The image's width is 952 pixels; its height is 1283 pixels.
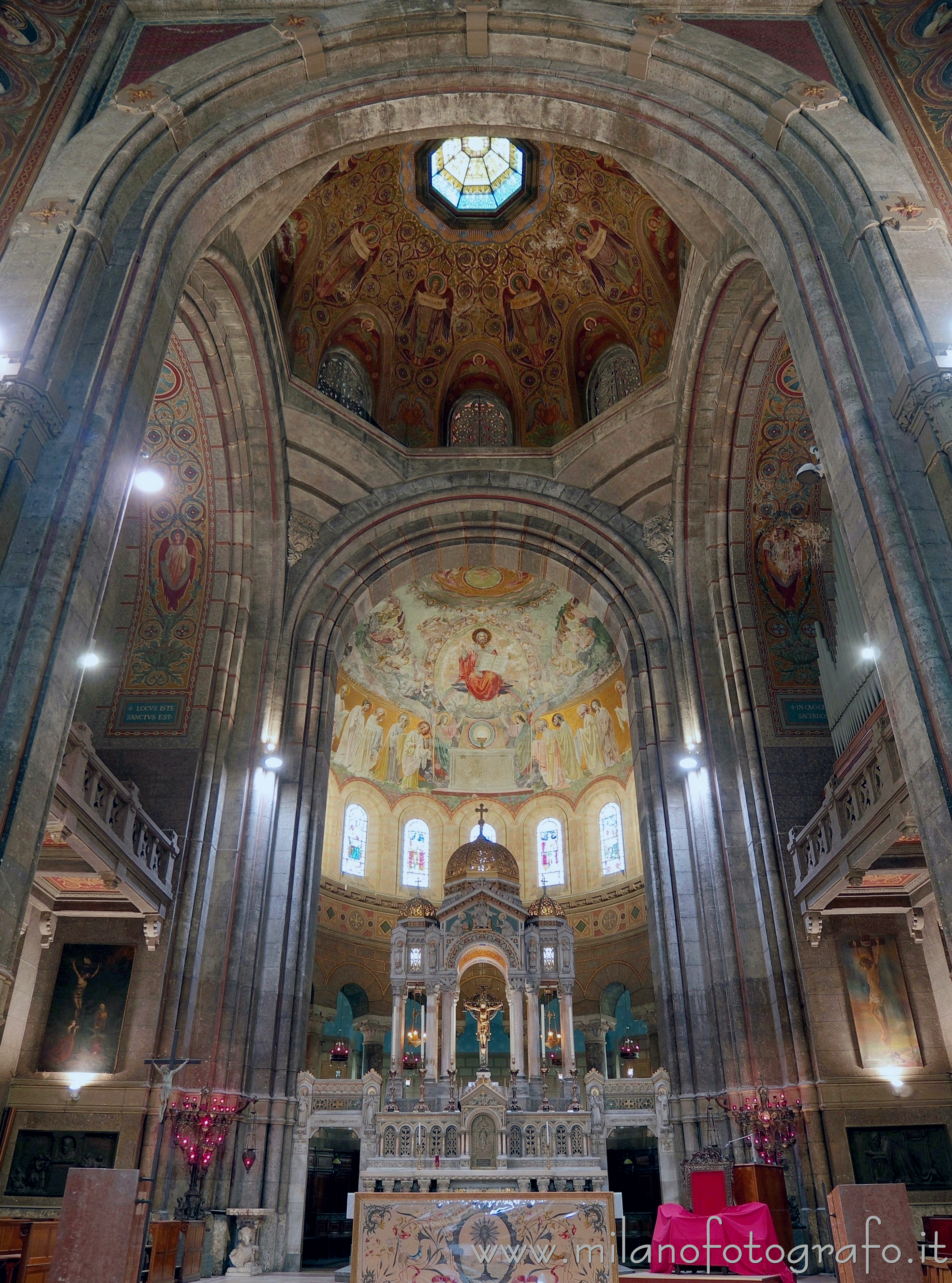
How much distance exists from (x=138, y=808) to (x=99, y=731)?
3878mm

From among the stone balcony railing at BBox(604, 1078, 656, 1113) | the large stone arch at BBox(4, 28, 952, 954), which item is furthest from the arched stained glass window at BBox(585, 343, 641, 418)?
the stone balcony railing at BBox(604, 1078, 656, 1113)

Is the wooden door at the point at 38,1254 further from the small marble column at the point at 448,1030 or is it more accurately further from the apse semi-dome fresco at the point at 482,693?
the apse semi-dome fresco at the point at 482,693

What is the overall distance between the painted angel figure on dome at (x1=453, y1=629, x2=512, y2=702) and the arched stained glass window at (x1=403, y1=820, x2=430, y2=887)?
4535mm

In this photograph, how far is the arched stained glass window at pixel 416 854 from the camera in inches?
1131

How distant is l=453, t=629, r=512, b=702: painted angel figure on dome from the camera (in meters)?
29.2

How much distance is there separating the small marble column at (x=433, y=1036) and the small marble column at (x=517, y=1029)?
1641mm

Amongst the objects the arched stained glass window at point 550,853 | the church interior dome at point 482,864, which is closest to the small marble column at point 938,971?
the church interior dome at point 482,864

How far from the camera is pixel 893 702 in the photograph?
8.32 meters

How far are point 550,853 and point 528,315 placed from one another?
16044mm

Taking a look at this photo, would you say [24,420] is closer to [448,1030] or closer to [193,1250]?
[193,1250]

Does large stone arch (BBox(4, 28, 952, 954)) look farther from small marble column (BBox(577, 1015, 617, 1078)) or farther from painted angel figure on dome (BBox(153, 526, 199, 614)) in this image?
small marble column (BBox(577, 1015, 617, 1078))

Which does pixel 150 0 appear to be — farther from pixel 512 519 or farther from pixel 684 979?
A: pixel 684 979

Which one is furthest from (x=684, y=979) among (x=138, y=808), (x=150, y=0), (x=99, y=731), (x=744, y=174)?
(x=150, y=0)

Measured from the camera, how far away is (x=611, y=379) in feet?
72.8
